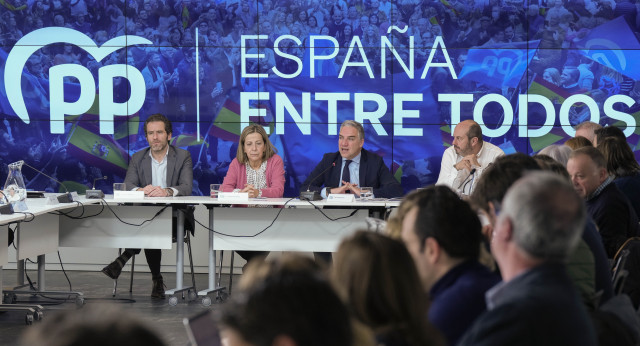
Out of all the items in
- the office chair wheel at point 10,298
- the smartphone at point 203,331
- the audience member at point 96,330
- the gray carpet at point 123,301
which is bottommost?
the gray carpet at point 123,301

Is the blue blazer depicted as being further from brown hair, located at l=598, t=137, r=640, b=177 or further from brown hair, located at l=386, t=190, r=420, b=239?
brown hair, located at l=386, t=190, r=420, b=239

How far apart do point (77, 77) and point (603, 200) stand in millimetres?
4766

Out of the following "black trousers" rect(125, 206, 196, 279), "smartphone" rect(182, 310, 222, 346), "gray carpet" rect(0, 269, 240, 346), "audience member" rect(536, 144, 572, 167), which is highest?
"audience member" rect(536, 144, 572, 167)

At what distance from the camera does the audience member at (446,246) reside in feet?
6.62

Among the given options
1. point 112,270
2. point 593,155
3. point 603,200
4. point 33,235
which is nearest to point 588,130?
point 593,155

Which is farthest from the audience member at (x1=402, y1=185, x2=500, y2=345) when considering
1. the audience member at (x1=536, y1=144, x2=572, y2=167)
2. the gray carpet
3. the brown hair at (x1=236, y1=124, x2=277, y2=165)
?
the brown hair at (x1=236, y1=124, x2=277, y2=165)

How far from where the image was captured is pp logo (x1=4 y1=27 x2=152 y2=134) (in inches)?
285

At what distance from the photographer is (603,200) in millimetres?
3941

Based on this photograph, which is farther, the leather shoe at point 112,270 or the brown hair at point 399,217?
the leather shoe at point 112,270

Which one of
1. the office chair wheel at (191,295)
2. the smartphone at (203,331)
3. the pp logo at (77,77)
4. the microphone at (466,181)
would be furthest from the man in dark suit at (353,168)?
the smartphone at (203,331)

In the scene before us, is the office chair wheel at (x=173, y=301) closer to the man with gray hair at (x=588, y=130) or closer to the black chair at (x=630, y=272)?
the man with gray hair at (x=588, y=130)

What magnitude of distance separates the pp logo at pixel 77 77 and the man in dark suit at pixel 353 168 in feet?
6.34

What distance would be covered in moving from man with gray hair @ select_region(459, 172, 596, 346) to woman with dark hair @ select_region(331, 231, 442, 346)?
0.11m

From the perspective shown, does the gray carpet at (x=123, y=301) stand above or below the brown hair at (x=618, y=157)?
below
